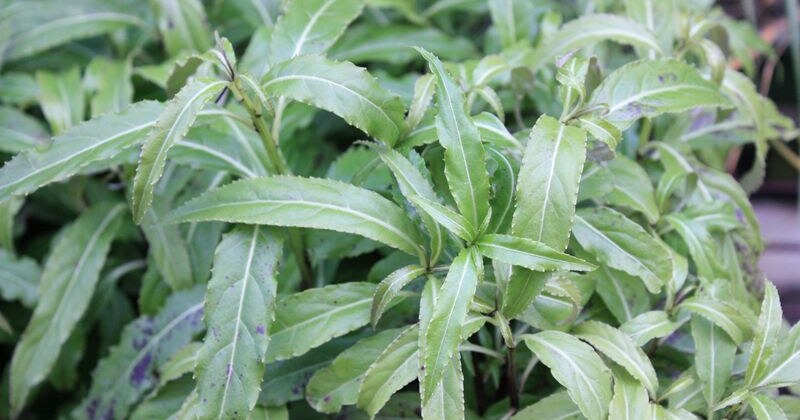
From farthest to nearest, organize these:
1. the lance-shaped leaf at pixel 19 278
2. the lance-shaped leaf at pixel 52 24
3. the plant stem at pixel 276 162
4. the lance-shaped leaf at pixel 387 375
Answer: the lance-shaped leaf at pixel 52 24
the lance-shaped leaf at pixel 19 278
the plant stem at pixel 276 162
the lance-shaped leaf at pixel 387 375

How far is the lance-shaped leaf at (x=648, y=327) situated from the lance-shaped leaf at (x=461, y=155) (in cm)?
28

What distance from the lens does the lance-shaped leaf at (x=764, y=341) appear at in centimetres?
89

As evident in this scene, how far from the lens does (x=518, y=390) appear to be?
1.03 m

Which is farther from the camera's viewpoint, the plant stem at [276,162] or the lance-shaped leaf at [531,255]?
the plant stem at [276,162]

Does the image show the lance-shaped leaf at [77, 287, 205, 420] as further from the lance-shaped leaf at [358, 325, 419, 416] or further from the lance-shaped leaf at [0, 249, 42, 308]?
the lance-shaped leaf at [358, 325, 419, 416]

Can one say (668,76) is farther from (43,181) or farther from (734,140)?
(43,181)

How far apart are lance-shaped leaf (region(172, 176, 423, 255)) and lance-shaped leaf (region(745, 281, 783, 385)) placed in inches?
18.0

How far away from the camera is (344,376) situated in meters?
0.93

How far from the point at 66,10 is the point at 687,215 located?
4.40 ft

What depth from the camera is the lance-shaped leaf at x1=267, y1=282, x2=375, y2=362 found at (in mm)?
930

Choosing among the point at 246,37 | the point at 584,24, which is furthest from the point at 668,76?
the point at 246,37

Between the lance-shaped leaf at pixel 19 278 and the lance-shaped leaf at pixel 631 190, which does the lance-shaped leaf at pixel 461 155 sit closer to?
the lance-shaped leaf at pixel 631 190

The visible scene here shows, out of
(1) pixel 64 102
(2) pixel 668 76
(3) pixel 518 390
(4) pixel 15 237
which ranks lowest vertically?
(4) pixel 15 237

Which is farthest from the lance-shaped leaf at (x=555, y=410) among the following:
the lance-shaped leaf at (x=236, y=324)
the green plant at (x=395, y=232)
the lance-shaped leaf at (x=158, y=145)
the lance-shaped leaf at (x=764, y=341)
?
the lance-shaped leaf at (x=158, y=145)
